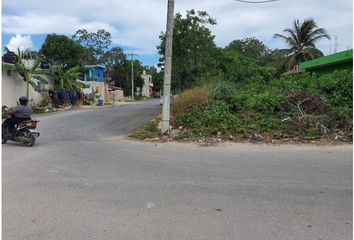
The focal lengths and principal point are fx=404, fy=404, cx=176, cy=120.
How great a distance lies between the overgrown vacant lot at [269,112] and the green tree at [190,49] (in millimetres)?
11685

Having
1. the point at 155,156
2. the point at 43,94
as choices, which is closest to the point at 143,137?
the point at 155,156

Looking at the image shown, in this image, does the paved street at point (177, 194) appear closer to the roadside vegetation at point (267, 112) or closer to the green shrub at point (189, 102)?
the roadside vegetation at point (267, 112)

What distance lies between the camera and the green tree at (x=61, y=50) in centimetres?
4819

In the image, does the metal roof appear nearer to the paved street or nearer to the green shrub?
the green shrub

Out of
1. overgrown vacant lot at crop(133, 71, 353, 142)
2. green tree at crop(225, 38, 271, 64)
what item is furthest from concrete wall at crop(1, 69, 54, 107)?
green tree at crop(225, 38, 271, 64)

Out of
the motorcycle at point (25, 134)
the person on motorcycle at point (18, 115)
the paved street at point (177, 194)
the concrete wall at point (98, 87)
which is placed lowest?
the paved street at point (177, 194)

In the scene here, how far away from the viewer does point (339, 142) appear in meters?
11.6

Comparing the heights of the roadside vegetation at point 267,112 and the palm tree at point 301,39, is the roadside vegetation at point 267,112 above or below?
below

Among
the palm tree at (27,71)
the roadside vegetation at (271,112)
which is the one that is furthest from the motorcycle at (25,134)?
the palm tree at (27,71)

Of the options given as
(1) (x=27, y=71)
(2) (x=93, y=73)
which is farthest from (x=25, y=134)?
(2) (x=93, y=73)

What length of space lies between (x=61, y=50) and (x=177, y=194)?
149ft

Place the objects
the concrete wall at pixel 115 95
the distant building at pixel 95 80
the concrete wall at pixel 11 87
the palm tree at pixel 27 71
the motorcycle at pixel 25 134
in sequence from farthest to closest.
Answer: the concrete wall at pixel 115 95 → the distant building at pixel 95 80 → the palm tree at pixel 27 71 → the concrete wall at pixel 11 87 → the motorcycle at pixel 25 134

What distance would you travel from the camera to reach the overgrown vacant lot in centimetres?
1255

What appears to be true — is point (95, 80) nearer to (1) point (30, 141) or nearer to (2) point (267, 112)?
(2) point (267, 112)
